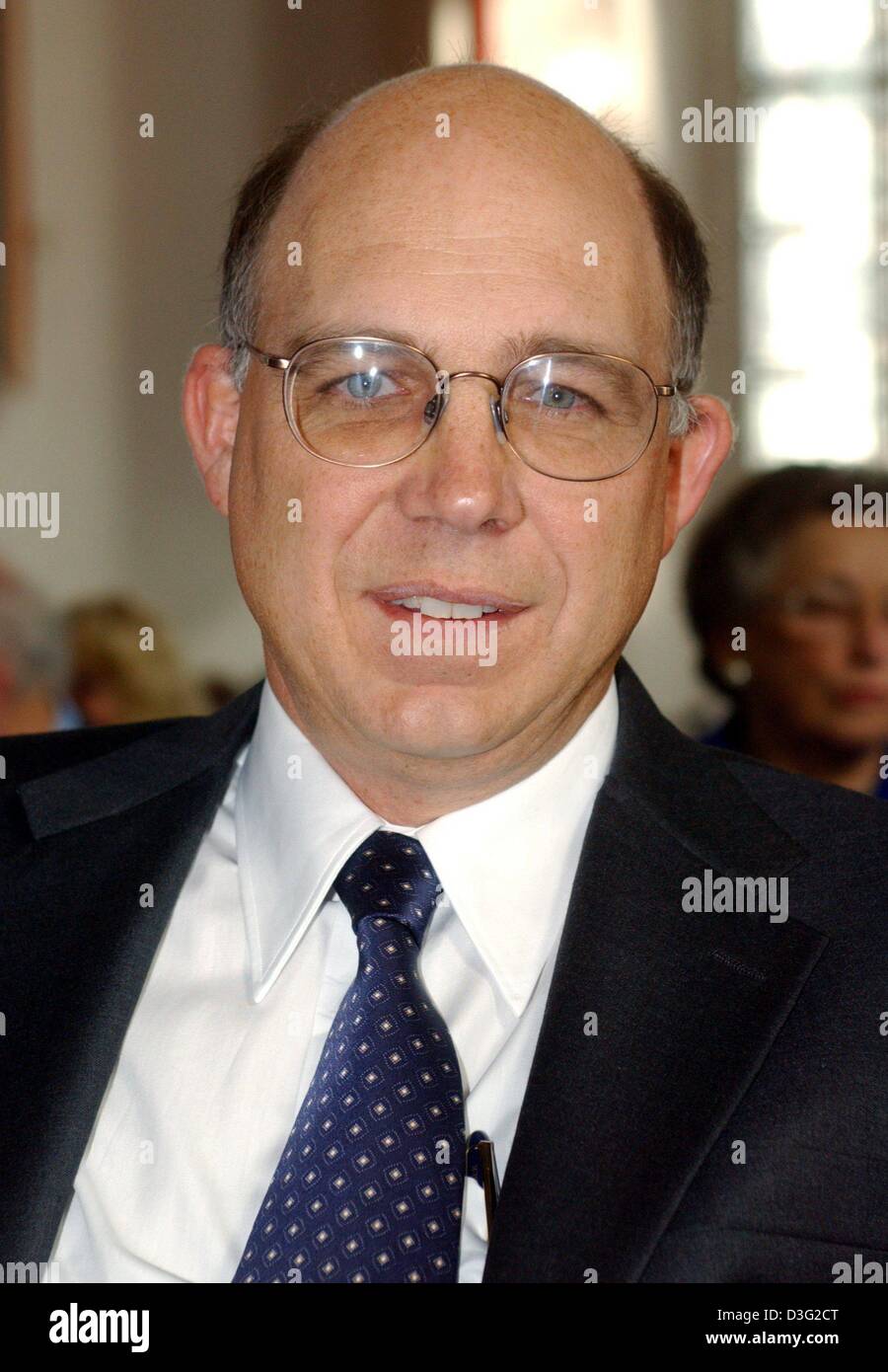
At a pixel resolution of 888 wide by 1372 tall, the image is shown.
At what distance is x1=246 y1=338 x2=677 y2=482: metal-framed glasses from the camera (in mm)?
1393

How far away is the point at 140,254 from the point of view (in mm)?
4973

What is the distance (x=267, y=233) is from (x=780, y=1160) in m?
0.93

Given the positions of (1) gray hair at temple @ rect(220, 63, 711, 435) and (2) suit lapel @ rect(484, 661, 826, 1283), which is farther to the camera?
(1) gray hair at temple @ rect(220, 63, 711, 435)

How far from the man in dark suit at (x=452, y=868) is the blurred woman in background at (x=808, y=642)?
155cm

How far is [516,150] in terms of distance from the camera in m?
1.44

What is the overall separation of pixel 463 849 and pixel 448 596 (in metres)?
0.22

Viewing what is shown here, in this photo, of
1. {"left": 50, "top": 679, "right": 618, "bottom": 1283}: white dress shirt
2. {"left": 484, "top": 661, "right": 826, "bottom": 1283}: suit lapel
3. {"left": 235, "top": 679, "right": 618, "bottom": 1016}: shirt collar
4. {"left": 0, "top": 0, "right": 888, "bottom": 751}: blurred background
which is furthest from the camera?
{"left": 0, "top": 0, "right": 888, "bottom": 751}: blurred background

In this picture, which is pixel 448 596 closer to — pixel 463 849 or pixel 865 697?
pixel 463 849

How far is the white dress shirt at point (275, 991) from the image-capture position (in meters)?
1.30

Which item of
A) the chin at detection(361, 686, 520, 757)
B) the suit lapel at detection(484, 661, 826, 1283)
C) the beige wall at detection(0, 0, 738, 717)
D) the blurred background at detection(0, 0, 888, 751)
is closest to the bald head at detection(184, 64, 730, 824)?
the chin at detection(361, 686, 520, 757)

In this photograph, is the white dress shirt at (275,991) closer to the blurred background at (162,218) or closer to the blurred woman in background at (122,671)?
the blurred woman in background at (122,671)

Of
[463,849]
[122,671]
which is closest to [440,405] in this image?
[463,849]

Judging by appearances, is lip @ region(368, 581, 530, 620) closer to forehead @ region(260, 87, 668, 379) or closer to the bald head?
the bald head

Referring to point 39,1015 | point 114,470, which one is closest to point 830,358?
point 114,470
